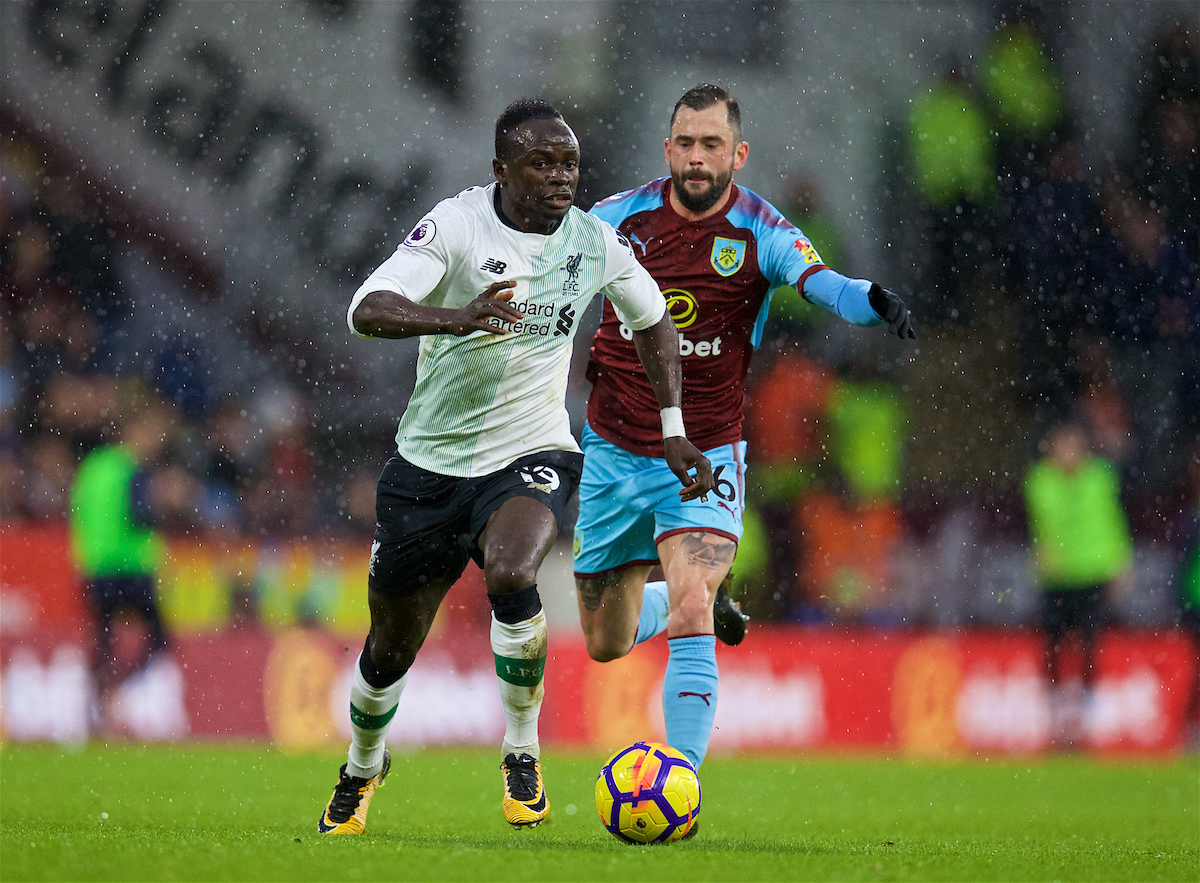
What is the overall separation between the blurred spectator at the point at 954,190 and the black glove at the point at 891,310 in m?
8.99

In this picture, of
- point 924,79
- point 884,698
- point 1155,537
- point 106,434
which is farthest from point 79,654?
point 924,79

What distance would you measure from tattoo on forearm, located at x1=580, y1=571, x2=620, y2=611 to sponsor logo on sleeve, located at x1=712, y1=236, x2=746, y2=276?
4.36ft

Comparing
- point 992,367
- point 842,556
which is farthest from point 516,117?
point 992,367

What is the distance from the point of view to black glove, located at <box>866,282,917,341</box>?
5031 millimetres

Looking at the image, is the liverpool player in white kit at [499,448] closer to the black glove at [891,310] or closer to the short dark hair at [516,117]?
the short dark hair at [516,117]

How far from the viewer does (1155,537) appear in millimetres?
12148

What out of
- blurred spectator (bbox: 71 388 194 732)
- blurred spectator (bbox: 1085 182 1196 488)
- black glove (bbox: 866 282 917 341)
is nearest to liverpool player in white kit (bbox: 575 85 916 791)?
black glove (bbox: 866 282 917 341)

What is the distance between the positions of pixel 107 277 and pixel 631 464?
915cm

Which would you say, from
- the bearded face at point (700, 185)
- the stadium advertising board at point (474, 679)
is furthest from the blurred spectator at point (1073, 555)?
the bearded face at point (700, 185)

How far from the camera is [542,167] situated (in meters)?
4.77

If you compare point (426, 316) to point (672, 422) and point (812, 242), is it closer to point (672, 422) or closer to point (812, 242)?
point (672, 422)

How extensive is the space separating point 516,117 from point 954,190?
10208 mm

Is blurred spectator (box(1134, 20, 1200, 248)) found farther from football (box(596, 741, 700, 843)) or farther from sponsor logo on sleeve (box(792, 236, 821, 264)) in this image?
football (box(596, 741, 700, 843))

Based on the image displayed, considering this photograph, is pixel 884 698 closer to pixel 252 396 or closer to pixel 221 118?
pixel 252 396
